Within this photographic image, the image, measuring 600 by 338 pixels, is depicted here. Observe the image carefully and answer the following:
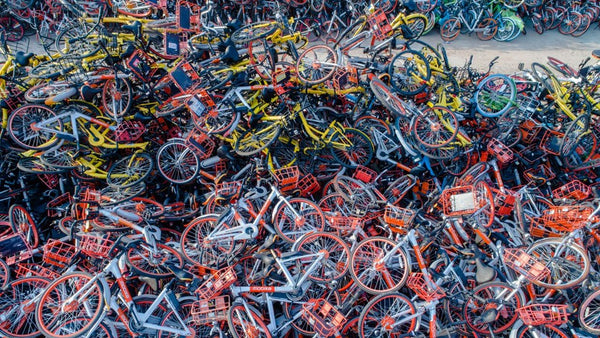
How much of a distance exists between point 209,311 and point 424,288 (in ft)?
10.6

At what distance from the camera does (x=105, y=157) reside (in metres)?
7.71

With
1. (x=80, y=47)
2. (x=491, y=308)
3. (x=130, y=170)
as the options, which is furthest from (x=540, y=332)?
(x=80, y=47)

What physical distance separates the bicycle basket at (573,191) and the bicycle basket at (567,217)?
0.78 m

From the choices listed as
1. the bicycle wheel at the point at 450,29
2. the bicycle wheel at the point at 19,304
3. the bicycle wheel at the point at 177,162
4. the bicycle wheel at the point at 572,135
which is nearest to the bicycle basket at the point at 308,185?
the bicycle wheel at the point at 177,162

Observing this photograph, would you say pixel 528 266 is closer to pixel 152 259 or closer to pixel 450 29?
pixel 152 259

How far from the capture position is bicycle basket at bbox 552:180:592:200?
23.5 ft

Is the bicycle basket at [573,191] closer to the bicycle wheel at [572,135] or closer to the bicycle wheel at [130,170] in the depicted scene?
the bicycle wheel at [572,135]

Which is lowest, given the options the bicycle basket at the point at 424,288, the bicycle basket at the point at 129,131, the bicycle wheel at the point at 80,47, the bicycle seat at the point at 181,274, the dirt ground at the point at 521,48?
the dirt ground at the point at 521,48

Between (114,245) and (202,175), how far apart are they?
2462 millimetres

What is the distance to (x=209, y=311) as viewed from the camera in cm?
547

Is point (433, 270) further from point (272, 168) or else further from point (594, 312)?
point (272, 168)

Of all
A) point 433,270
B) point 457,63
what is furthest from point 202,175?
point 457,63

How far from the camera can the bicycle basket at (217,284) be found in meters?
5.51

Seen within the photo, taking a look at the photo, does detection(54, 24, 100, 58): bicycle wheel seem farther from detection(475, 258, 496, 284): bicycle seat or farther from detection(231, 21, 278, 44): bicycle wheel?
detection(475, 258, 496, 284): bicycle seat
